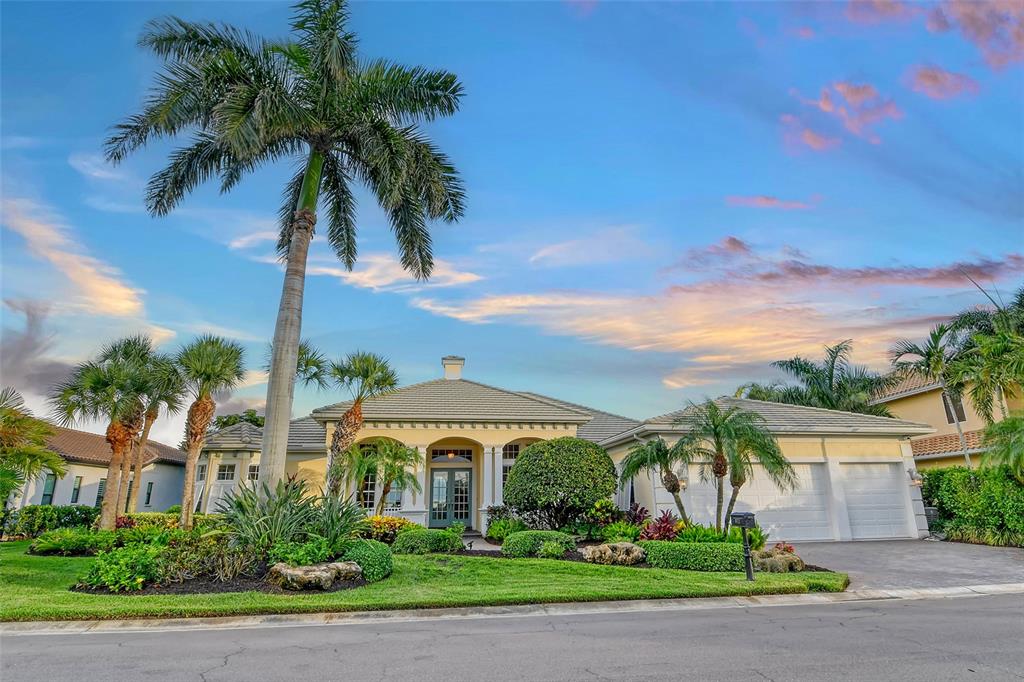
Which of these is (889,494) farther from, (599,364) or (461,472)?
(461,472)

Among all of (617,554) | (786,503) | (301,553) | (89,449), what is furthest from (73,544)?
(786,503)

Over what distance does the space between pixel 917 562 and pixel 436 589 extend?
10.9 meters

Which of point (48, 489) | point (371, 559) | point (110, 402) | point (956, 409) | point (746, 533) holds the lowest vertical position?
point (371, 559)

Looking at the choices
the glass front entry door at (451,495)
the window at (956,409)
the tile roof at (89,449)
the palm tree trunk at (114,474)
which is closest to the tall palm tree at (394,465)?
the glass front entry door at (451,495)

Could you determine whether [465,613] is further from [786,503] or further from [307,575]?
[786,503]

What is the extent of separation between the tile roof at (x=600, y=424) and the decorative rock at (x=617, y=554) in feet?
39.3

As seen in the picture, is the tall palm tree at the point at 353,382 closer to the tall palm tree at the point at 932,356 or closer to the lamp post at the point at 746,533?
the lamp post at the point at 746,533

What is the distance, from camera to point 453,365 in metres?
23.2

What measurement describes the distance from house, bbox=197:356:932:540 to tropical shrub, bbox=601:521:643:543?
208cm

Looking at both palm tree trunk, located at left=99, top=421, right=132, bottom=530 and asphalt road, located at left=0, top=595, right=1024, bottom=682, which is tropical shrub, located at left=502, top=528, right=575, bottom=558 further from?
palm tree trunk, located at left=99, top=421, right=132, bottom=530

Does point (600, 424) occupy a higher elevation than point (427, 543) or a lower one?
higher

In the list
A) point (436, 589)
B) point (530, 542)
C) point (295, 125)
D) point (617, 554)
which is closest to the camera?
point (436, 589)

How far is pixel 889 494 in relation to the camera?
1673cm

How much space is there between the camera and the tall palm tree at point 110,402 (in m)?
17.0
